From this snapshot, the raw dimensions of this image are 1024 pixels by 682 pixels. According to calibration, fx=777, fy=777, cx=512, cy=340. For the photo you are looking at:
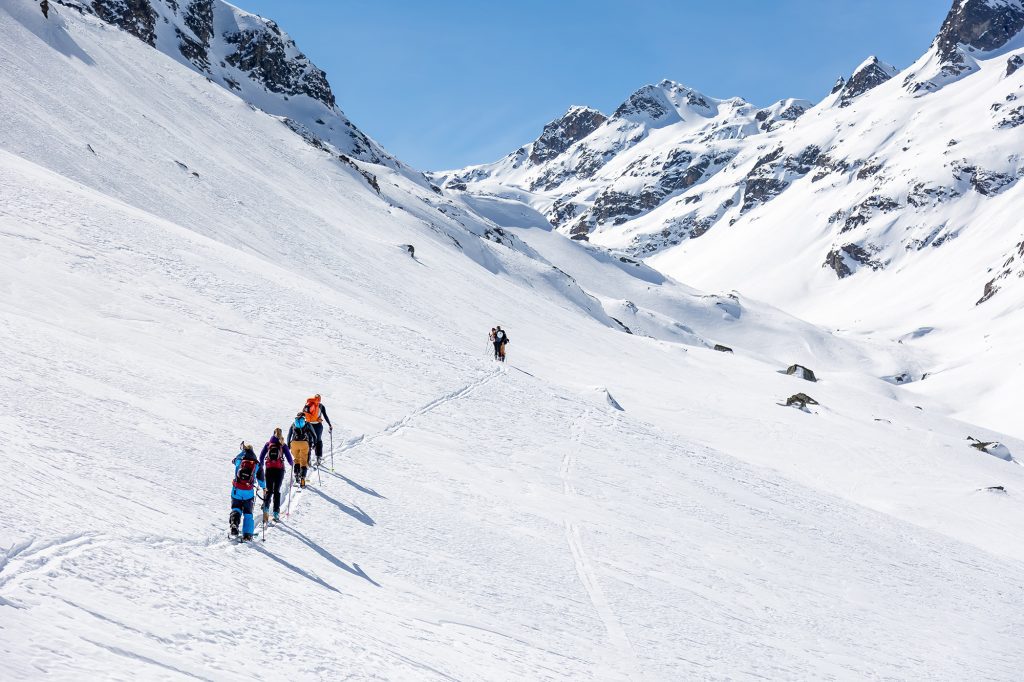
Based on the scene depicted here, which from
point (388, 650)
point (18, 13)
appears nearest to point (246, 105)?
point (18, 13)

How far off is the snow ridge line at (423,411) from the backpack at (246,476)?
5.19 metres

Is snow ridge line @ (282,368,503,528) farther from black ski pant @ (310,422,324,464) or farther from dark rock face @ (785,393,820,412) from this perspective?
dark rock face @ (785,393,820,412)

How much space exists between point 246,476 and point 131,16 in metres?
115

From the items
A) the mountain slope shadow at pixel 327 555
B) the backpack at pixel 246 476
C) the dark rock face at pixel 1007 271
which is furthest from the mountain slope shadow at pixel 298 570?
the dark rock face at pixel 1007 271

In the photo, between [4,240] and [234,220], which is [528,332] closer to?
[234,220]

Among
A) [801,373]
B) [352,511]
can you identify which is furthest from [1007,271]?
[352,511]

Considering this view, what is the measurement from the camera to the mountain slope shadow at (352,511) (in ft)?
44.6

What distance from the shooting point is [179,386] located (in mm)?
16906

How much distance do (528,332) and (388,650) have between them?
34.9 m

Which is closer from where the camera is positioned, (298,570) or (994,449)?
(298,570)

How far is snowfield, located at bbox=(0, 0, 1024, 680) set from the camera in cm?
909

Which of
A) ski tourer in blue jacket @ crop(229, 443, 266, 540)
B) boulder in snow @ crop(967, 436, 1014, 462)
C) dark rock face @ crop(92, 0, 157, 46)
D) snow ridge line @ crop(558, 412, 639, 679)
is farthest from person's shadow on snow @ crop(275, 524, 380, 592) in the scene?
dark rock face @ crop(92, 0, 157, 46)

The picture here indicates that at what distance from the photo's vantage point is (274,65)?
427 ft

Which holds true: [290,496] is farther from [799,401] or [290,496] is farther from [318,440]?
[799,401]
